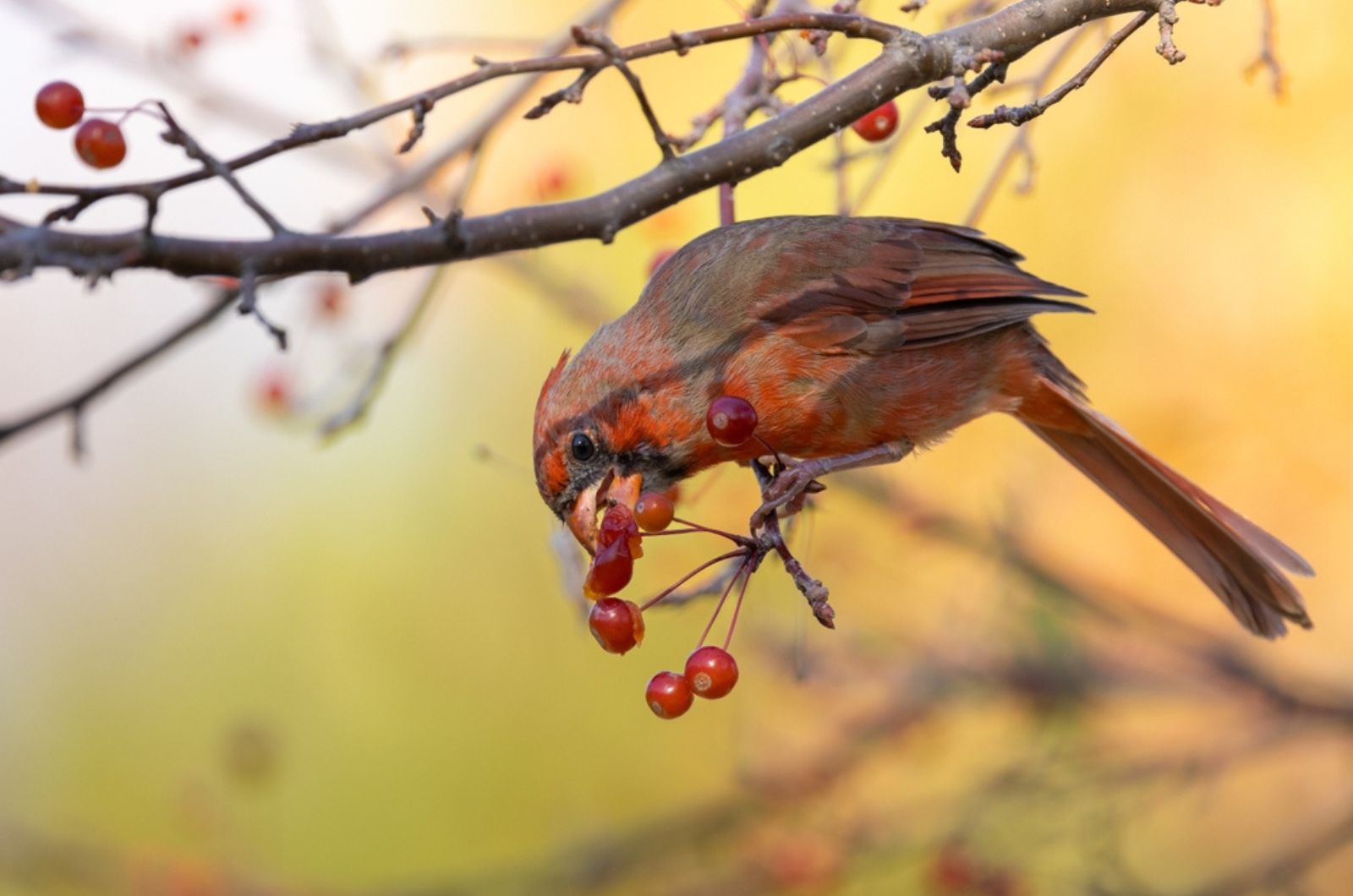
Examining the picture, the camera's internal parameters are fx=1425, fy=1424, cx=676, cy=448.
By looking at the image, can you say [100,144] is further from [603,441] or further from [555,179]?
[555,179]

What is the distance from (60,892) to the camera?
5.87 meters

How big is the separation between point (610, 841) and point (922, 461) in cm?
252

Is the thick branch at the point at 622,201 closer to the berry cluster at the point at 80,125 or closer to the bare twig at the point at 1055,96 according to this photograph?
the bare twig at the point at 1055,96

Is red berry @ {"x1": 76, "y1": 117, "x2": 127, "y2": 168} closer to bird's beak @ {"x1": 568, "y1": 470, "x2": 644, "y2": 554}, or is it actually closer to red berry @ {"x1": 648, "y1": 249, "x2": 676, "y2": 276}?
bird's beak @ {"x1": 568, "y1": 470, "x2": 644, "y2": 554}

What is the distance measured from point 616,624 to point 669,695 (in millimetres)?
147

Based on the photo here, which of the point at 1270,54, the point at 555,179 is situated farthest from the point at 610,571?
the point at 555,179

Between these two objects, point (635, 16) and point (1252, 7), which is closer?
point (1252, 7)

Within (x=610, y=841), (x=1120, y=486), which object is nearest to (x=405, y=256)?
(x=1120, y=486)

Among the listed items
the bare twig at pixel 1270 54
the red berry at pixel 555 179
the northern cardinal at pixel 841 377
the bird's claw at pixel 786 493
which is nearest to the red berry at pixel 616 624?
the bird's claw at pixel 786 493

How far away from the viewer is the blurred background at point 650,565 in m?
4.25

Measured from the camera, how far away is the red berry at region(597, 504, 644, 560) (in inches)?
95.7

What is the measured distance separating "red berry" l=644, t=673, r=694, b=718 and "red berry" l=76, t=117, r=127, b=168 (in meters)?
1.33

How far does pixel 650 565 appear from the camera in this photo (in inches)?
204

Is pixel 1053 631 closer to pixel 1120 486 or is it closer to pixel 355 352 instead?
pixel 1120 486
